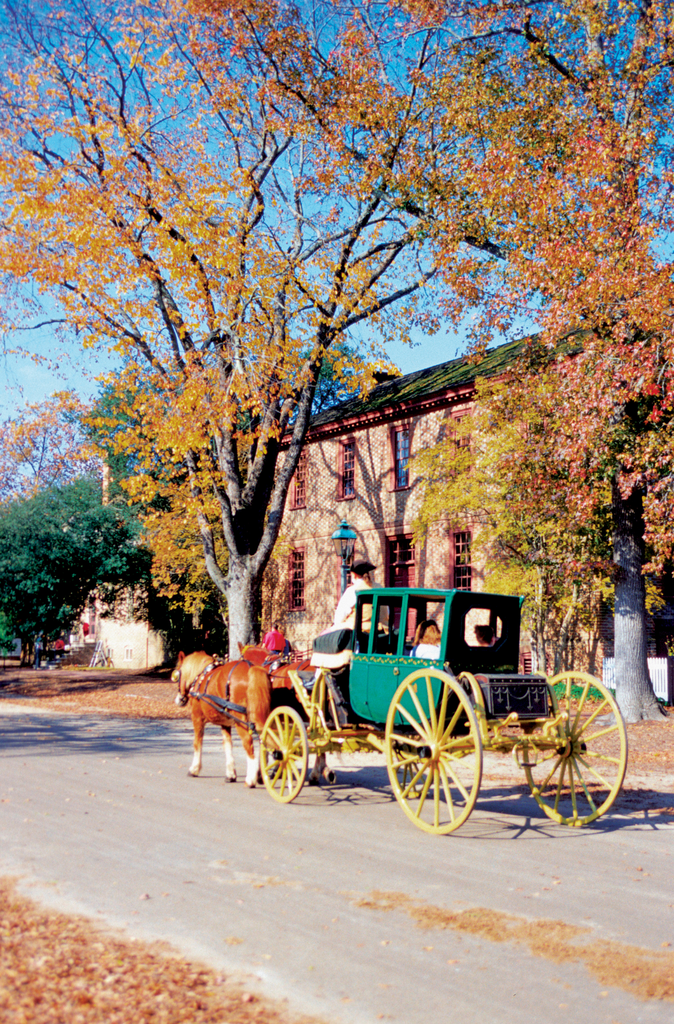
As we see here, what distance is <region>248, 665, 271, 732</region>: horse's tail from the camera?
32.4 feet

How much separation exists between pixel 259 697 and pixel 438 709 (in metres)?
2.71

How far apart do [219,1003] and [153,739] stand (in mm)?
11770

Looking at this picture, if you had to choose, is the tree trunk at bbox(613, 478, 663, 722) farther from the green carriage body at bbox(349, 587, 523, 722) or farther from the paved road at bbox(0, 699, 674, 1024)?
the green carriage body at bbox(349, 587, 523, 722)

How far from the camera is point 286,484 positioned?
20578mm

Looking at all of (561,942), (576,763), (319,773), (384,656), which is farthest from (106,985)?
(319,773)

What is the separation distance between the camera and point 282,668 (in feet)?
33.3

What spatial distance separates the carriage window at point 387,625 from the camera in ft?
29.3

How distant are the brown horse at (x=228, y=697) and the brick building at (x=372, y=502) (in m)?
14.3

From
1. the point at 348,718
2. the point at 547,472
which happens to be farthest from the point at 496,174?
the point at 348,718

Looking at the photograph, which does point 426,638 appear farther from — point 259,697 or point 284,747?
point 259,697

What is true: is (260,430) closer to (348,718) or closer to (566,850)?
(348,718)

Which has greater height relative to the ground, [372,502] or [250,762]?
[372,502]

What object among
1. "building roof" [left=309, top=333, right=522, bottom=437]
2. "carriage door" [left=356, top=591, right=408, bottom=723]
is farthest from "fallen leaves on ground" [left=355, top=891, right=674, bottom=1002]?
"building roof" [left=309, top=333, right=522, bottom=437]

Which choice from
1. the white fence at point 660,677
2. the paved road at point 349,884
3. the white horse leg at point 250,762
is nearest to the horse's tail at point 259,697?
the white horse leg at point 250,762
